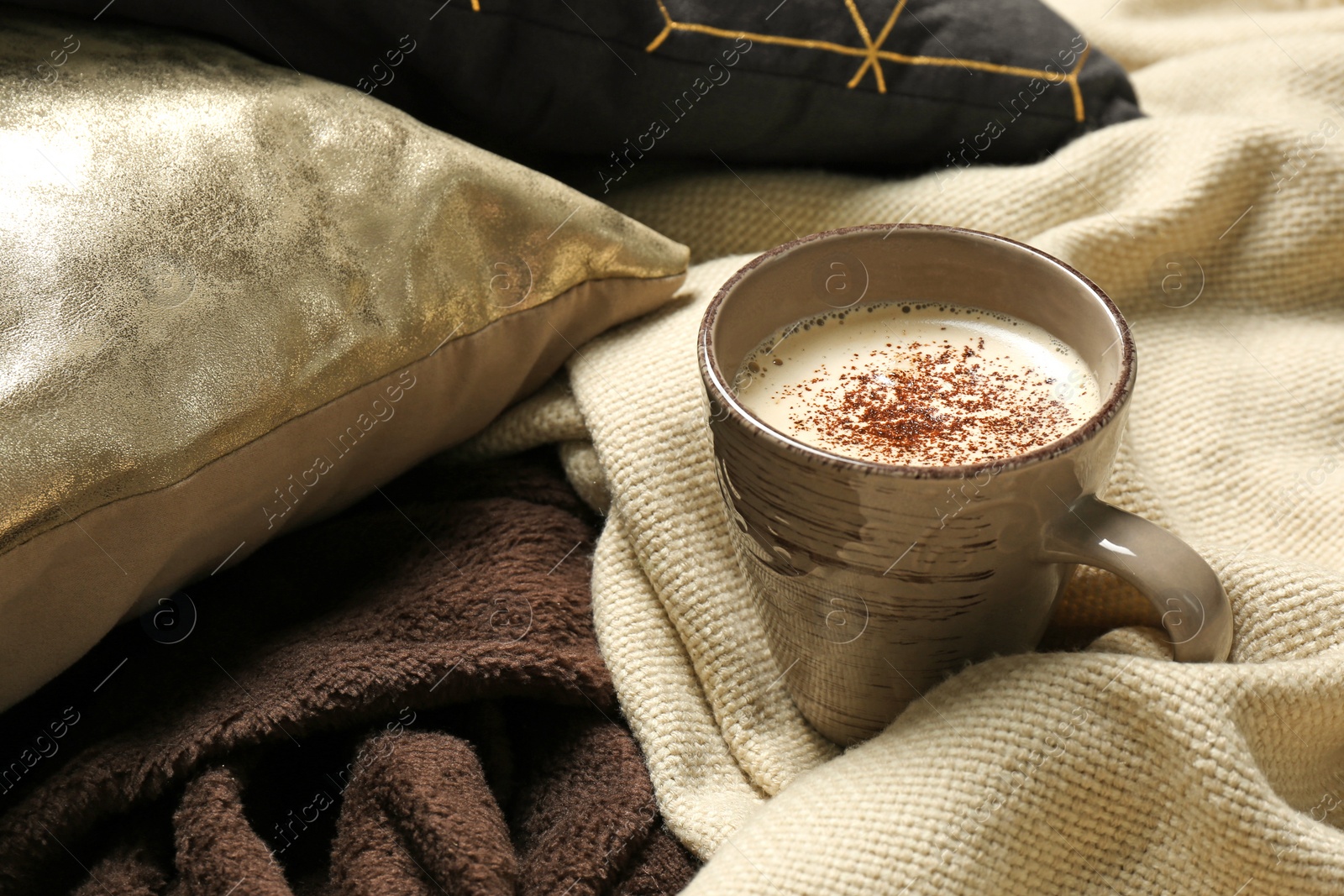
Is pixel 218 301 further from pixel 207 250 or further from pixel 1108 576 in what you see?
pixel 1108 576

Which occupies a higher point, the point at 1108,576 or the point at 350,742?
the point at 350,742

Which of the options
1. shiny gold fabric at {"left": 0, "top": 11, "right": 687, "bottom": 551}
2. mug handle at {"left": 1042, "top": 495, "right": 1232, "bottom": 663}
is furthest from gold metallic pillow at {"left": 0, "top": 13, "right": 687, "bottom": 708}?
mug handle at {"left": 1042, "top": 495, "right": 1232, "bottom": 663}

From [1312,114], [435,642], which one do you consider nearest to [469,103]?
[435,642]

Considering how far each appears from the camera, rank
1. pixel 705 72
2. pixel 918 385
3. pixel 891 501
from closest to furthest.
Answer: pixel 891 501
pixel 918 385
pixel 705 72

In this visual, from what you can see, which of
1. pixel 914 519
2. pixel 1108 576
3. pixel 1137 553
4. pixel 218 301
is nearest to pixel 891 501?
pixel 914 519

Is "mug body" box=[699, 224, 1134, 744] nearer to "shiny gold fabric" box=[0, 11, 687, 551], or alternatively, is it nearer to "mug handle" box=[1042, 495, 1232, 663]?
"mug handle" box=[1042, 495, 1232, 663]

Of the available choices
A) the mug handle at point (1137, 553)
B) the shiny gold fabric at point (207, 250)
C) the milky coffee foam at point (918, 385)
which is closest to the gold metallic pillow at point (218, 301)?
the shiny gold fabric at point (207, 250)

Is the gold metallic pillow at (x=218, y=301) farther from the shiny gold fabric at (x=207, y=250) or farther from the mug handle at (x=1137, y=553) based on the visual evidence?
the mug handle at (x=1137, y=553)
